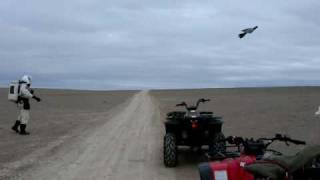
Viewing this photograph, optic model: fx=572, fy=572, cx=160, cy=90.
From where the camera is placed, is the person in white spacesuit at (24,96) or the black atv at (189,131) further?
the person in white spacesuit at (24,96)

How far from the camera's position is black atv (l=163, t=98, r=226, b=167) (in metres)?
12.6

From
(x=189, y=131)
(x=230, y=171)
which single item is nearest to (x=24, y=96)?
(x=189, y=131)

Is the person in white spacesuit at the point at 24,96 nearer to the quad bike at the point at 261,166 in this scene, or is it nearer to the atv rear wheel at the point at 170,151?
the atv rear wheel at the point at 170,151

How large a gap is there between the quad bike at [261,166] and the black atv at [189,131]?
21.7ft

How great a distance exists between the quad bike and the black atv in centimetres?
660

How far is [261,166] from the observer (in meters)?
4.87

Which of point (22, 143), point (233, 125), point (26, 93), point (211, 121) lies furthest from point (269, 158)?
point (233, 125)

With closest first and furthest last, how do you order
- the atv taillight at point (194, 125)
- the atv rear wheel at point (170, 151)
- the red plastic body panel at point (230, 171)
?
the red plastic body panel at point (230, 171)
the atv rear wheel at point (170, 151)
the atv taillight at point (194, 125)

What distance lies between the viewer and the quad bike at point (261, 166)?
4656mm

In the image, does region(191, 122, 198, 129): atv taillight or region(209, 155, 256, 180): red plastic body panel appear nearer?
region(209, 155, 256, 180): red plastic body panel

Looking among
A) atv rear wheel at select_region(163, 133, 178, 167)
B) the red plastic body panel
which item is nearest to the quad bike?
the red plastic body panel

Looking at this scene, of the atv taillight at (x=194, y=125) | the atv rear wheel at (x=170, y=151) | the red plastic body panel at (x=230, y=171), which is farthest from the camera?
the atv taillight at (x=194, y=125)

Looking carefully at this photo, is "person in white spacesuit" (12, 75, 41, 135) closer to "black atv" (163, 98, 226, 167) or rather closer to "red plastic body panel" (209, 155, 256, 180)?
"black atv" (163, 98, 226, 167)

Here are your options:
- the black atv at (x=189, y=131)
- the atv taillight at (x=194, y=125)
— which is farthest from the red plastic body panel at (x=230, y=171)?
the atv taillight at (x=194, y=125)
